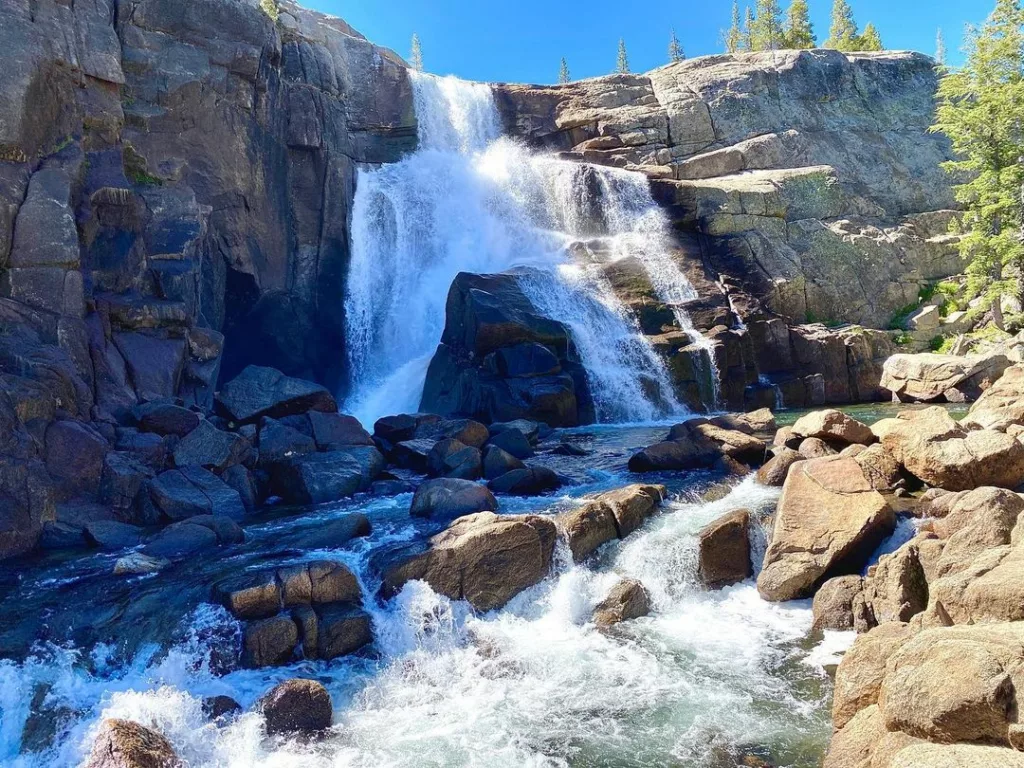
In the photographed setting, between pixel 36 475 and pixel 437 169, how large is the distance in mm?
26587

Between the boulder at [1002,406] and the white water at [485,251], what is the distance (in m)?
10.0

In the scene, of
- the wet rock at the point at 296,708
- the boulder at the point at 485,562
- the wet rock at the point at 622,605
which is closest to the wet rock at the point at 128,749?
the wet rock at the point at 296,708

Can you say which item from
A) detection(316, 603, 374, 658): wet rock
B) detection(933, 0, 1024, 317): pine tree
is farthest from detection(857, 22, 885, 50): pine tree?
detection(316, 603, 374, 658): wet rock

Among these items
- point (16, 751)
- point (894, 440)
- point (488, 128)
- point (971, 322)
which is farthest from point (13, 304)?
point (971, 322)

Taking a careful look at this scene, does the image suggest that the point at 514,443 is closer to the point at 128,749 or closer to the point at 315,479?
the point at 315,479

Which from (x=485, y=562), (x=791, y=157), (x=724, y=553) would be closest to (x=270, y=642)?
(x=485, y=562)

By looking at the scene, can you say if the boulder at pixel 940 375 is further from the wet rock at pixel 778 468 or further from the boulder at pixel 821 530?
the boulder at pixel 821 530

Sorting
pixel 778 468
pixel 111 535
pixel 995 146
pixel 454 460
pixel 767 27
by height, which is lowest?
pixel 778 468

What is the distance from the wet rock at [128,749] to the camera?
783cm

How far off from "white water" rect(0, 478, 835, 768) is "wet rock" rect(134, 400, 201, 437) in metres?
8.05

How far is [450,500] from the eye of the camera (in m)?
14.8

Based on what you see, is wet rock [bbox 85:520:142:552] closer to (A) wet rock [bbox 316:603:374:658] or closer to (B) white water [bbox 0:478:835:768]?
(B) white water [bbox 0:478:835:768]

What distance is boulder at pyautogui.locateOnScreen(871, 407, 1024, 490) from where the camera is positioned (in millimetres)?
13961

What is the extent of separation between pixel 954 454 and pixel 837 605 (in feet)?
16.9
